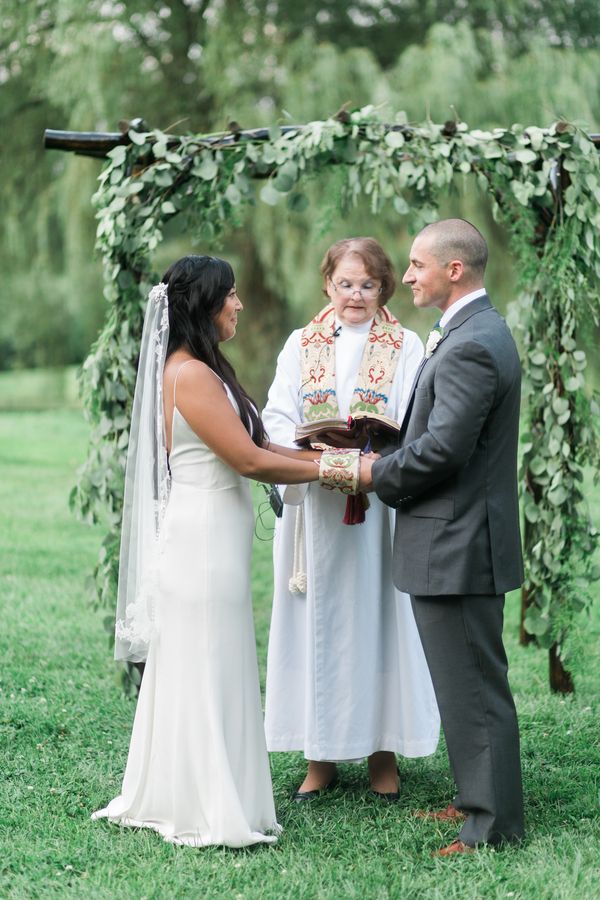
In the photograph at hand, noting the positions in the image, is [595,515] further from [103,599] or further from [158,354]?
[158,354]

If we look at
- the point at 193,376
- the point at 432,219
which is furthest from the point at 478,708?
the point at 432,219

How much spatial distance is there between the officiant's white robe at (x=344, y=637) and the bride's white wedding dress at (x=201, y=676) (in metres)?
0.48

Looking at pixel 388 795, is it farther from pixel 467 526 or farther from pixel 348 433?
pixel 348 433

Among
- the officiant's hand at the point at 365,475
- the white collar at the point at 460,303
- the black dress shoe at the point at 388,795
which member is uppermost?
the white collar at the point at 460,303

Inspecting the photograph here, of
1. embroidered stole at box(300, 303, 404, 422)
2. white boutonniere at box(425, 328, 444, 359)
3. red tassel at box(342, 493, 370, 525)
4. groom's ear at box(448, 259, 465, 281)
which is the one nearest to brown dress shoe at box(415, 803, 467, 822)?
red tassel at box(342, 493, 370, 525)

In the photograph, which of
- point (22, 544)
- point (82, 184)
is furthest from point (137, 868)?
point (82, 184)

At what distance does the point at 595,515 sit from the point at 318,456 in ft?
20.2

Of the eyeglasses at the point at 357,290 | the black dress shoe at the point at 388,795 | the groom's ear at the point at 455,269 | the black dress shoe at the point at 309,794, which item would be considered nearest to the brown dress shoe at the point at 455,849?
the black dress shoe at the point at 388,795

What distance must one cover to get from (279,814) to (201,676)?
2.49 feet

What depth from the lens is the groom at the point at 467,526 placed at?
143 inches

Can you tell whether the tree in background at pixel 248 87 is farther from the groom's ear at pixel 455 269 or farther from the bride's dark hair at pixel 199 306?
the groom's ear at pixel 455 269

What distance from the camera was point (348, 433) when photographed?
14.0ft

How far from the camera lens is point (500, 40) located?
11.5m

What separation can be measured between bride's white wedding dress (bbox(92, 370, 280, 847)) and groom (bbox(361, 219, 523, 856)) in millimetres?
608
